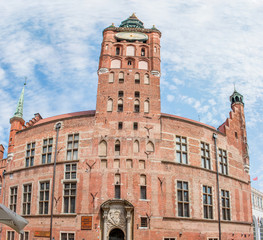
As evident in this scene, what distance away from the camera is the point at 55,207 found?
31.3 meters

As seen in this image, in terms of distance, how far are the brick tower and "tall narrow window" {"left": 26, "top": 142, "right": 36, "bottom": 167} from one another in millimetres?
8653

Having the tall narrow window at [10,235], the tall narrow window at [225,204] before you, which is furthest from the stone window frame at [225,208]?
the tall narrow window at [10,235]

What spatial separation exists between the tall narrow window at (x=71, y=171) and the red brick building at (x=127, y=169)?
10 cm

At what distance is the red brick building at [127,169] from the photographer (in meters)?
29.8

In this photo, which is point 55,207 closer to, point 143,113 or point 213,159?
point 143,113

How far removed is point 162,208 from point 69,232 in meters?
8.93

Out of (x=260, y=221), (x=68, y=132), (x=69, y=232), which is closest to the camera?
(x=69, y=232)

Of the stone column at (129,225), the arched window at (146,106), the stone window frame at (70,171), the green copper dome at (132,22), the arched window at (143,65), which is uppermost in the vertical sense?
the green copper dome at (132,22)

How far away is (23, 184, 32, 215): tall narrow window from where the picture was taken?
33.7 metres

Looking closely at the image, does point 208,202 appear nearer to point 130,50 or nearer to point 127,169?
point 127,169

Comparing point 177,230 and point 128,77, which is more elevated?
point 128,77

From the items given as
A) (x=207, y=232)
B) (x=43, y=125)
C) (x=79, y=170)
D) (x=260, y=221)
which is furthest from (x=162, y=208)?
(x=260, y=221)

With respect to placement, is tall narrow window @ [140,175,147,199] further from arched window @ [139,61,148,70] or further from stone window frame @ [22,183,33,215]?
arched window @ [139,61,148,70]

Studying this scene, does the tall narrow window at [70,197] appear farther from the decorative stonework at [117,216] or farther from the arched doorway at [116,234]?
the arched doorway at [116,234]
